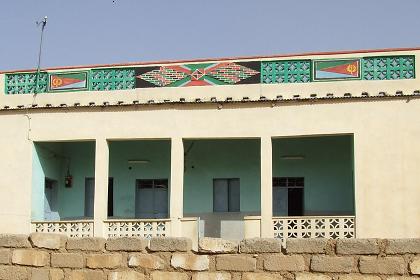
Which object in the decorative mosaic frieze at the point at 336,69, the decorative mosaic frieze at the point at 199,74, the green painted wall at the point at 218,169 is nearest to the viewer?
the decorative mosaic frieze at the point at 336,69

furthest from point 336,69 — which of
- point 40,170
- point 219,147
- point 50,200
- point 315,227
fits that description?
point 50,200

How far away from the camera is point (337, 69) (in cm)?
1700

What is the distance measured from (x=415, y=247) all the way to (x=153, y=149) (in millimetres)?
12188

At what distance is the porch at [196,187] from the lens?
1698cm

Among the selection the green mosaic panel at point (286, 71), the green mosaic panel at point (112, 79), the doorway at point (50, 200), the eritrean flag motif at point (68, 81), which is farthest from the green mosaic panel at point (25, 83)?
the green mosaic panel at point (286, 71)

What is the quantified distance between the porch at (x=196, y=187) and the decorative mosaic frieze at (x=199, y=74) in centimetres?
150

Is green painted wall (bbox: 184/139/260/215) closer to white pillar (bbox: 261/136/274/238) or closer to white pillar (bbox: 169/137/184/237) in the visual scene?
white pillar (bbox: 169/137/184/237)

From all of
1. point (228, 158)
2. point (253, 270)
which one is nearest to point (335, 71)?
point (228, 158)

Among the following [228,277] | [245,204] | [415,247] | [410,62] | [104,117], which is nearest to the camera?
[415,247]

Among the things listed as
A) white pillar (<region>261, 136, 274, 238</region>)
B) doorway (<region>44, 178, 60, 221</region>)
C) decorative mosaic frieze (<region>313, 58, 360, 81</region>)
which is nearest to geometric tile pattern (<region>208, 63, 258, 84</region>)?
decorative mosaic frieze (<region>313, 58, 360, 81</region>)

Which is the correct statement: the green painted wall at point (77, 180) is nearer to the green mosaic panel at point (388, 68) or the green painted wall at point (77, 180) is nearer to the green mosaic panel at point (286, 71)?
the green mosaic panel at point (286, 71)

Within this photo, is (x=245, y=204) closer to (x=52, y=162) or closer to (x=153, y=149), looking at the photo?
(x=153, y=149)

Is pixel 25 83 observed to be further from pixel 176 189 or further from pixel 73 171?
pixel 176 189

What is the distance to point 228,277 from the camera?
8.59 m
